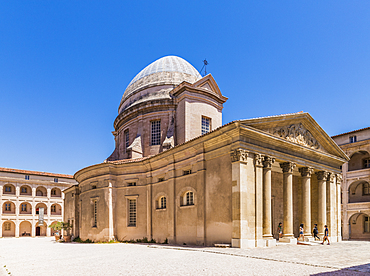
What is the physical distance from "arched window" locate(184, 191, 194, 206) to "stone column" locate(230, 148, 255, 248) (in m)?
4.70

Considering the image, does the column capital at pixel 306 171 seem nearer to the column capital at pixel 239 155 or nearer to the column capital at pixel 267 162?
the column capital at pixel 267 162

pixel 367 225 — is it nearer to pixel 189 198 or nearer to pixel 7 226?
pixel 189 198

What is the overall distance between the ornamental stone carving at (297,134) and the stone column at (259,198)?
239 centimetres

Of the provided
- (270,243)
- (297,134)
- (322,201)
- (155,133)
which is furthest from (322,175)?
(155,133)

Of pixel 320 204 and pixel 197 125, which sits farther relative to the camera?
pixel 197 125

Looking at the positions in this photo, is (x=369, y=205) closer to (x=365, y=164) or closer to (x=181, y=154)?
(x=365, y=164)

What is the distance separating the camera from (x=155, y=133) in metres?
30.2

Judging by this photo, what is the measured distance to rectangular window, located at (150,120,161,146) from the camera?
29.9 metres

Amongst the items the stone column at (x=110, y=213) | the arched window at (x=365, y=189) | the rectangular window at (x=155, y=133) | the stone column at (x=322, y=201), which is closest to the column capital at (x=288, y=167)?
the stone column at (x=322, y=201)

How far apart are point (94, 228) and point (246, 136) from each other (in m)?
16.5

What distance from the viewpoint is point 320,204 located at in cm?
2366

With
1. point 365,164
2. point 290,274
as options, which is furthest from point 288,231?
point 365,164

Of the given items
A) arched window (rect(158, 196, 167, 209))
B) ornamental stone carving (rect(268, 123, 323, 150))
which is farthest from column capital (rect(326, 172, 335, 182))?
arched window (rect(158, 196, 167, 209))

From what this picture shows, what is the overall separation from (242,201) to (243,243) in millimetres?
2233
